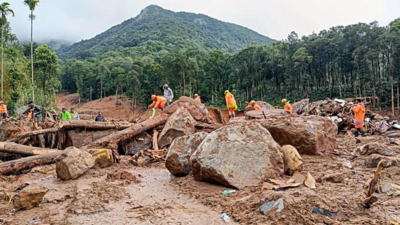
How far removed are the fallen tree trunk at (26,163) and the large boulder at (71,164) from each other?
155 centimetres

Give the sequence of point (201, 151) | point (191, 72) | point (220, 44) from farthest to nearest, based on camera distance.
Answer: point (220, 44)
point (191, 72)
point (201, 151)

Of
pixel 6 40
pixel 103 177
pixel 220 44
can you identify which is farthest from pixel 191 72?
pixel 220 44

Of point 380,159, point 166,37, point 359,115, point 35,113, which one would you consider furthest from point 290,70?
point 166,37

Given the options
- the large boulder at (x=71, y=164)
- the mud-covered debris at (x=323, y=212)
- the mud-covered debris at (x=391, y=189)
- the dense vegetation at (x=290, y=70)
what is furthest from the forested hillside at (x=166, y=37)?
the mud-covered debris at (x=323, y=212)

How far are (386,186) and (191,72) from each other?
43.4m

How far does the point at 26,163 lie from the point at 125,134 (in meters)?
2.83

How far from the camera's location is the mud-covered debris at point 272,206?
12.2ft

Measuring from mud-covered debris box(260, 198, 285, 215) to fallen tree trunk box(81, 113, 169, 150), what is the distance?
6.01m

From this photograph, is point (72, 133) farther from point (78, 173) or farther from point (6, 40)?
point (6, 40)

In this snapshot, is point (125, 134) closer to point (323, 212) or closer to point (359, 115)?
point (323, 212)

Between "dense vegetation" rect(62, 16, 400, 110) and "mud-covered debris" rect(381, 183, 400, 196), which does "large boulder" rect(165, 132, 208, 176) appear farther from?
"dense vegetation" rect(62, 16, 400, 110)

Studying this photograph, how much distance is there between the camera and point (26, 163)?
24.5 feet

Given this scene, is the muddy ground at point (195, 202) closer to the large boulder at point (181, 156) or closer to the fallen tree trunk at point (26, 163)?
the large boulder at point (181, 156)

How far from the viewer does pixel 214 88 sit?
2071 inches
